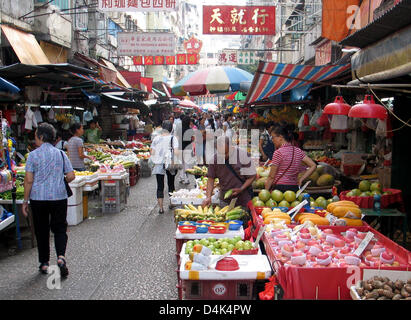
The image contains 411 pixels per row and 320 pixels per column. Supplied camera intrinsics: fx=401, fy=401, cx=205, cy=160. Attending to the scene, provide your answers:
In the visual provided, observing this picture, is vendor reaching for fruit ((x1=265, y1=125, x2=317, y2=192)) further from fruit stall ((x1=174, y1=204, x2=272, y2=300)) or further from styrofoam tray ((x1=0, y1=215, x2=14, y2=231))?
styrofoam tray ((x1=0, y1=215, x2=14, y2=231))

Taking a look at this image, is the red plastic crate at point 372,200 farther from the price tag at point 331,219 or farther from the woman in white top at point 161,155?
the woman in white top at point 161,155

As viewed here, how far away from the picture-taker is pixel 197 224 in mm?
5000

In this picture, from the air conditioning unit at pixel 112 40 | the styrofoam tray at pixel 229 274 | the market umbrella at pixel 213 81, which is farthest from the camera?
the air conditioning unit at pixel 112 40

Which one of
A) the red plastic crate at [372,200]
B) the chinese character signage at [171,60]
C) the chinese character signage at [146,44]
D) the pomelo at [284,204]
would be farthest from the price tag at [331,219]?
the chinese character signage at [171,60]

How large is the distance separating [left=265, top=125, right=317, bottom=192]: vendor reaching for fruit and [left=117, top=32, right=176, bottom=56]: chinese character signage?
36.7ft

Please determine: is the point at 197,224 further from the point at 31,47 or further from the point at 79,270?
the point at 31,47

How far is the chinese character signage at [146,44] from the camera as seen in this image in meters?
16.5

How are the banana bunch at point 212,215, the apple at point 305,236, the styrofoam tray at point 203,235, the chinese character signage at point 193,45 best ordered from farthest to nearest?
the chinese character signage at point 193,45, the banana bunch at point 212,215, the styrofoam tray at point 203,235, the apple at point 305,236

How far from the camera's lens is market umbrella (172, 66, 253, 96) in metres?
10.1

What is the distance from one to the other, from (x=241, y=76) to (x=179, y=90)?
1.66 metres

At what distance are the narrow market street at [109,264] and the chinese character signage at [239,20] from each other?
27.5ft

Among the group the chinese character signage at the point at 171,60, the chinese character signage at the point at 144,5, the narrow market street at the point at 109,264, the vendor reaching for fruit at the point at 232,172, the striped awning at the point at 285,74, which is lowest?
the narrow market street at the point at 109,264

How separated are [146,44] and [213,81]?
7.52m

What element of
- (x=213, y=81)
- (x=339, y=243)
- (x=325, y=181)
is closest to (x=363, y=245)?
(x=339, y=243)
